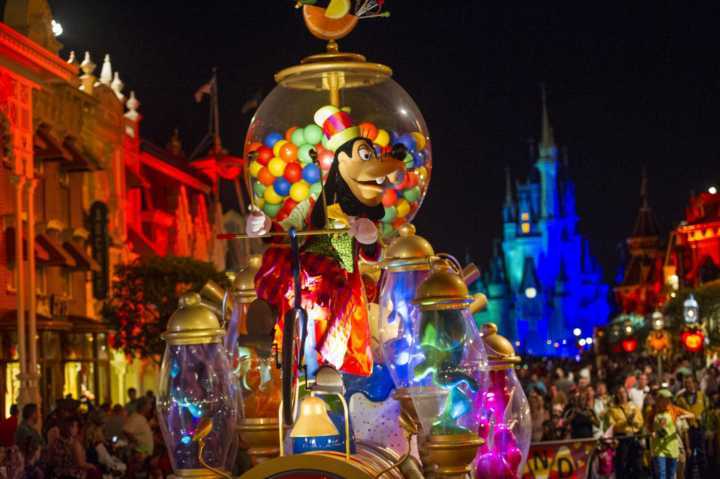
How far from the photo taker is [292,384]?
5.51 m

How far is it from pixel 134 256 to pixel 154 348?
925cm

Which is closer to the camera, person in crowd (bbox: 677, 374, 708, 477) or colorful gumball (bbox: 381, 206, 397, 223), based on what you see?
colorful gumball (bbox: 381, 206, 397, 223)

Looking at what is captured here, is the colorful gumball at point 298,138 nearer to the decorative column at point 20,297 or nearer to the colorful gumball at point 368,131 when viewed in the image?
the colorful gumball at point 368,131

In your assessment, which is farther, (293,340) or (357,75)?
(357,75)

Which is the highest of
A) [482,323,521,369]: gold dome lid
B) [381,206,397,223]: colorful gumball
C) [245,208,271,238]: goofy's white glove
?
[381,206,397,223]: colorful gumball

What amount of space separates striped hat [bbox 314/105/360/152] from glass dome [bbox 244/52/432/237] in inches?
0.4

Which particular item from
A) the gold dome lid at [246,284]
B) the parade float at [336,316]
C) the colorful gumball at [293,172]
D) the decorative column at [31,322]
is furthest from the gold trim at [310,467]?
the decorative column at [31,322]

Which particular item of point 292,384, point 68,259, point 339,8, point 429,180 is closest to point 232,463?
point 292,384

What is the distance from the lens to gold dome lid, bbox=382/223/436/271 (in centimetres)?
623

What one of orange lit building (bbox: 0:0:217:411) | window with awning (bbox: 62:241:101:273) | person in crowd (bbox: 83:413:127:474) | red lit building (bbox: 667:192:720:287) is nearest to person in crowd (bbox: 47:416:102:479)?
person in crowd (bbox: 83:413:127:474)

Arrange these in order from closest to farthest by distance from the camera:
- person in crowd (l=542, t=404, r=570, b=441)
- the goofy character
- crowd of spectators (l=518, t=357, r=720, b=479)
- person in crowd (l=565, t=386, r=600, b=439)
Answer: the goofy character < crowd of spectators (l=518, t=357, r=720, b=479) < person in crowd (l=565, t=386, r=600, b=439) < person in crowd (l=542, t=404, r=570, b=441)

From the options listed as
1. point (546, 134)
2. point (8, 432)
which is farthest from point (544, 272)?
point (8, 432)

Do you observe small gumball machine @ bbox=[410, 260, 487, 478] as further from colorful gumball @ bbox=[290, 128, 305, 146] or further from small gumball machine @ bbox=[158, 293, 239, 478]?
colorful gumball @ bbox=[290, 128, 305, 146]

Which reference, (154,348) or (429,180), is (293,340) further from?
(154,348)
